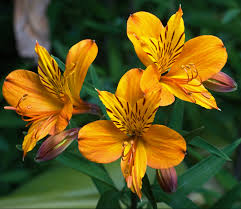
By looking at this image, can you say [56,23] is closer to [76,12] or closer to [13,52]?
[76,12]

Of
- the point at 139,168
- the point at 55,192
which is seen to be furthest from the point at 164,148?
the point at 55,192

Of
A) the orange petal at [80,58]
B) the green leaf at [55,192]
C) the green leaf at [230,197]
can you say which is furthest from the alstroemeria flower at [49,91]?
the green leaf at [55,192]

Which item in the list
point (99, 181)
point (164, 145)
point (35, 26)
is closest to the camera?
point (164, 145)

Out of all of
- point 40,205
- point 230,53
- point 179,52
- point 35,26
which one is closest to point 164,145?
point 179,52

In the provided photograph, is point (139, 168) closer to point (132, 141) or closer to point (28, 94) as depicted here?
point (132, 141)

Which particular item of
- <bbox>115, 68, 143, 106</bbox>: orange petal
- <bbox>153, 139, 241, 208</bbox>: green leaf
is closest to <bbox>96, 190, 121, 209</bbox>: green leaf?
<bbox>153, 139, 241, 208</bbox>: green leaf

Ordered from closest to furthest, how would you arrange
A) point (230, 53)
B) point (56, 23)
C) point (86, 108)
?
point (86, 108) → point (230, 53) → point (56, 23)
